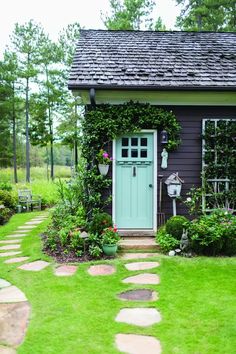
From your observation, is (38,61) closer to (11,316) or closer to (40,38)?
(40,38)

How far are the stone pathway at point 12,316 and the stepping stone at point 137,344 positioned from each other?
2.73 feet

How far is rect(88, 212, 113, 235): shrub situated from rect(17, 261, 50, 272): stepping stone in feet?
3.05

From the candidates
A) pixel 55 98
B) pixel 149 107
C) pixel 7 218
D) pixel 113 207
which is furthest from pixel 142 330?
pixel 55 98

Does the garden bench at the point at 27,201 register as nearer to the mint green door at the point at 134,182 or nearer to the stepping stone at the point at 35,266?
the mint green door at the point at 134,182

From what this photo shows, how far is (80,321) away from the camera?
10.1 ft

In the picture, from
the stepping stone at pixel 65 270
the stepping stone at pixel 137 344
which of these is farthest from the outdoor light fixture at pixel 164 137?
the stepping stone at pixel 137 344

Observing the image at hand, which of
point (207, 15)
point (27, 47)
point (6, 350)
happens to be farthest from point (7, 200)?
point (207, 15)

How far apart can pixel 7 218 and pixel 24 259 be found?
4.59 m

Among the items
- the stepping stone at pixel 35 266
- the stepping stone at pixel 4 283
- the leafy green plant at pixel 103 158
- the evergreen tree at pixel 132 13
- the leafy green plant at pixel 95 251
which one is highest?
the evergreen tree at pixel 132 13

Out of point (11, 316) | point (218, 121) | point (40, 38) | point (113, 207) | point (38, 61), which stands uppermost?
point (40, 38)

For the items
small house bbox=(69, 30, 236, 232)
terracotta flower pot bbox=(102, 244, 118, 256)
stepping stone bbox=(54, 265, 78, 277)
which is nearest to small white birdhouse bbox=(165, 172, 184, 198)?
small house bbox=(69, 30, 236, 232)

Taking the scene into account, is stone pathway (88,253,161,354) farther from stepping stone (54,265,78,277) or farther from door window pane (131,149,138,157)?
door window pane (131,149,138,157)

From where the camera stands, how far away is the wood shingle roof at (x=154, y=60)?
603 centimetres

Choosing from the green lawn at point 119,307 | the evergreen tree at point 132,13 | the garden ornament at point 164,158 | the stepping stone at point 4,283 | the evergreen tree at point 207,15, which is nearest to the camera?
the green lawn at point 119,307
